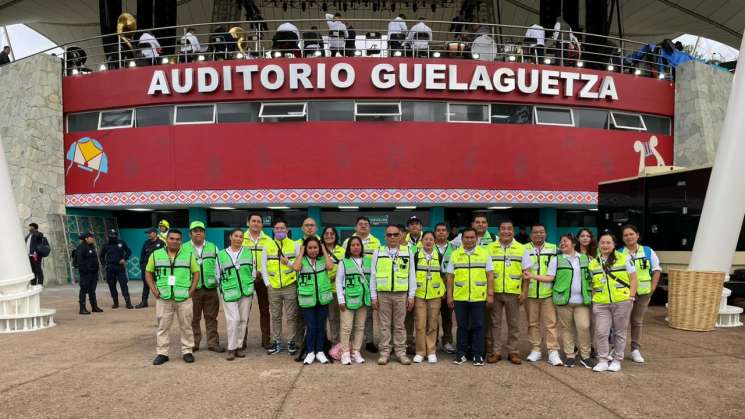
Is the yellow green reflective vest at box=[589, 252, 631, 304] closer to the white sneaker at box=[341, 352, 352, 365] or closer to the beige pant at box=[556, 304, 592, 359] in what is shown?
the beige pant at box=[556, 304, 592, 359]

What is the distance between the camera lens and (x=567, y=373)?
20.2 feet

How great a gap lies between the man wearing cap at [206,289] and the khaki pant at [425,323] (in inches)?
117

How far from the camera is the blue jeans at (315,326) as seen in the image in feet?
22.2

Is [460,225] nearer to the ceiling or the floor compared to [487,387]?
nearer to the ceiling

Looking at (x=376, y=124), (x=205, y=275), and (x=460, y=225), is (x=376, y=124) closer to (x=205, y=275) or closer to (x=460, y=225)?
(x=460, y=225)

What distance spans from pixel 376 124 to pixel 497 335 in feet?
→ 34.8

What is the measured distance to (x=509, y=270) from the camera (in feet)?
22.0

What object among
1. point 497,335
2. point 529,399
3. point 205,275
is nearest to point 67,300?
point 205,275

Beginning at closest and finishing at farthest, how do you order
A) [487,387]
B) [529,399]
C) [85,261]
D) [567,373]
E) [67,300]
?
[529,399] → [487,387] → [567,373] → [85,261] → [67,300]

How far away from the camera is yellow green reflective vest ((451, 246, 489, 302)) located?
6566mm

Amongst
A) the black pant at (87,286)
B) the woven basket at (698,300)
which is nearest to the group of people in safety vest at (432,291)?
the woven basket at (698,300)

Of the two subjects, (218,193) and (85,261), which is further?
(218,193)

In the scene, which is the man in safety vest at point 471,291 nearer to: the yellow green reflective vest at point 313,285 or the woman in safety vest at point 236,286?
the yellow green reflective vest at point 313,285

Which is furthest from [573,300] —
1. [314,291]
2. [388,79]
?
[388,79]
